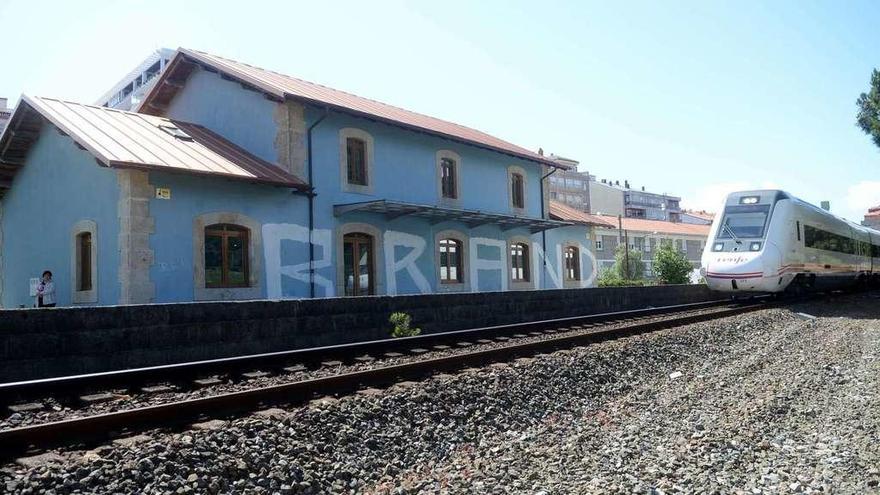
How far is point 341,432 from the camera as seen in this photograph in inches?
199

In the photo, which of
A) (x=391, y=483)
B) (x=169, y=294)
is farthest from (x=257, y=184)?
(x=391, y=483)

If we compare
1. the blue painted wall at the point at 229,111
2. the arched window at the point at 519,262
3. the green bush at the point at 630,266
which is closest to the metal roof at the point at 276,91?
the blue painted wall at the point at 229,111

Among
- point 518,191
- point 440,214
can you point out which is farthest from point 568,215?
point 440,214

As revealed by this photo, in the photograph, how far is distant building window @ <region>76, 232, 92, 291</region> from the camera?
14586 millimetres

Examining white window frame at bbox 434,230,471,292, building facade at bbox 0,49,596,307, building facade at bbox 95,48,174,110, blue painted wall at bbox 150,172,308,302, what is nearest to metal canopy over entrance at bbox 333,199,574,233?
building facade at bbox 0,49,596,307

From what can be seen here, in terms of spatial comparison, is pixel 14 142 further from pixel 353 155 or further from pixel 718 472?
pixel 718 472

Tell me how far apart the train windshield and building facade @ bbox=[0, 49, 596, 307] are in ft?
21.9

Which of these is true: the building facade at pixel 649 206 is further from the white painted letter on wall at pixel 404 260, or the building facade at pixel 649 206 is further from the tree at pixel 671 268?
the white painted letter on wall at pixel 404 260

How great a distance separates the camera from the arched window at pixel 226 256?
14.2 m

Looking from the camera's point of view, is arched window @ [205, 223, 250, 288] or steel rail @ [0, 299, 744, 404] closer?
steel rail @ [0, 299, 744, 404]

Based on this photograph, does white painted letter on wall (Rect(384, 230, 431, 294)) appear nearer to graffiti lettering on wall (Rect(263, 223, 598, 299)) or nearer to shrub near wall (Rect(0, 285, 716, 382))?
graffiti lettering on wall (Rect(263, 223, 598, 299))

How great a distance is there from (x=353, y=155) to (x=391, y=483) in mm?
14022

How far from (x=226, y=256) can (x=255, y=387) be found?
8376 mm

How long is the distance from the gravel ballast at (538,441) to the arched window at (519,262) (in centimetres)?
1529
